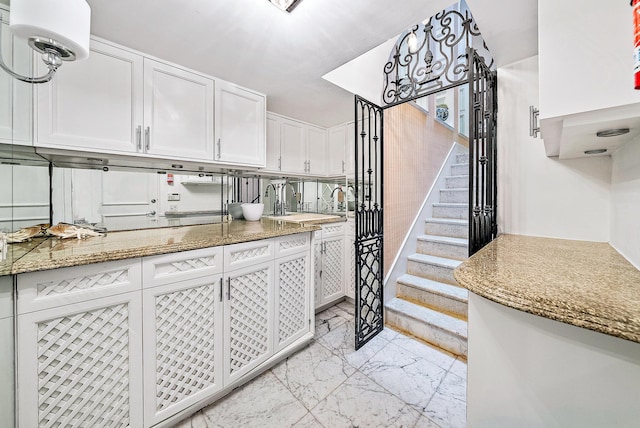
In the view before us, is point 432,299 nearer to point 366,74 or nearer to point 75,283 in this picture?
point 366,74

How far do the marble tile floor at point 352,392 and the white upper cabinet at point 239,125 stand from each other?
1.69 metres

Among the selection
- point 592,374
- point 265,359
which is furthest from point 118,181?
point 592,374

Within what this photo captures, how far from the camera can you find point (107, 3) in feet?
3.84

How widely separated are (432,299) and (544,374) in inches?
65.9

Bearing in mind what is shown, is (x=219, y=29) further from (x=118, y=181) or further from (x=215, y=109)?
(x=118, y=181)

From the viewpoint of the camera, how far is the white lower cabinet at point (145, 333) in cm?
93

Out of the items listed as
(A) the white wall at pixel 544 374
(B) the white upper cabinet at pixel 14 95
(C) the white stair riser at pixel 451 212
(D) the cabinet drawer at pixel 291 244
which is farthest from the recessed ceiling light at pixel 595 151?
(B) the white upper cabinet at pixel 14 95

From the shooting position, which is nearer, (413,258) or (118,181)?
(118,181)

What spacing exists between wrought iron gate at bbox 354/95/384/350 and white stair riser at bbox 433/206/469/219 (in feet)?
3.64

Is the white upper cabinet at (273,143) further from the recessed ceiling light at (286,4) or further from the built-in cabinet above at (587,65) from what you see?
the built-in cabinet above at (587,65)

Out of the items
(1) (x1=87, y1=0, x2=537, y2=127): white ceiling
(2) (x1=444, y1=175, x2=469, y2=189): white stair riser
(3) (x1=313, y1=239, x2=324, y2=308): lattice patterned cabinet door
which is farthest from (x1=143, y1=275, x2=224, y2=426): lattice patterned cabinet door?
(2) (x1=444, y1=175, x2=469, y2=189): white stair riser

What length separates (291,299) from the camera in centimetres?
180

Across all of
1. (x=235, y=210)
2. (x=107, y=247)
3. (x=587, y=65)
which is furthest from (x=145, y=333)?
(x=587, y=65)

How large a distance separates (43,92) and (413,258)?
3029 mm
